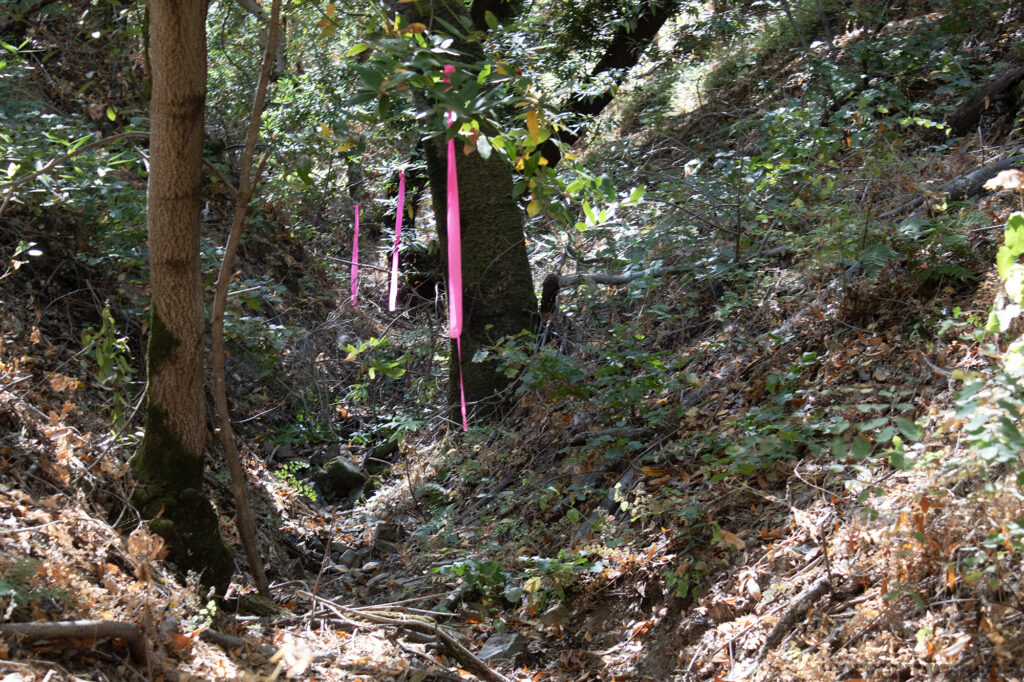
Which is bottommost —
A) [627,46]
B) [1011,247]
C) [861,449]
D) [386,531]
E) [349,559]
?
[349,559]

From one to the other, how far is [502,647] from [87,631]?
1726mm

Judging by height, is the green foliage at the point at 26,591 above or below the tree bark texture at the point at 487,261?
below

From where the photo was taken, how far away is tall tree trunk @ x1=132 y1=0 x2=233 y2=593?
323 cm

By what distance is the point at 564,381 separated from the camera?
184 inches

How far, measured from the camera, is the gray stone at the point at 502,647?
11.4 feet

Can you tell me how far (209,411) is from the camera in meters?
5.48

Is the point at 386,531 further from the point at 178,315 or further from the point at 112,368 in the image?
the point at 178,315

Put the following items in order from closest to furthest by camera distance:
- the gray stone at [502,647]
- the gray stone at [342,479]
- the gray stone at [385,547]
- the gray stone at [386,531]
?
the gray stone at [502,647]
the gray stone at [385,547]
the gray stone at [386,531]
the gray stone at [342,479]

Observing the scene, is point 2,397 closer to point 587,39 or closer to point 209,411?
point 209,411

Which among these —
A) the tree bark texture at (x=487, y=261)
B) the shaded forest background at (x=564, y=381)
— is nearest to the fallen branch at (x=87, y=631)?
the shaded forest background at (x=564, y=381)

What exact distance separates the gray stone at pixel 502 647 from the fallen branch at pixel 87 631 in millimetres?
1462

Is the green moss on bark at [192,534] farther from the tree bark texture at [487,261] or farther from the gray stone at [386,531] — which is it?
the tree bark texture at [487,261]

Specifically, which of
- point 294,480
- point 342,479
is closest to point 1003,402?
point 294,480

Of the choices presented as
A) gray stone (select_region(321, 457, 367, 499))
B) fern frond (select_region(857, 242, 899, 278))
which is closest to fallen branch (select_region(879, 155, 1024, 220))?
fern frond (select_region(857, 242, 899, 278))
